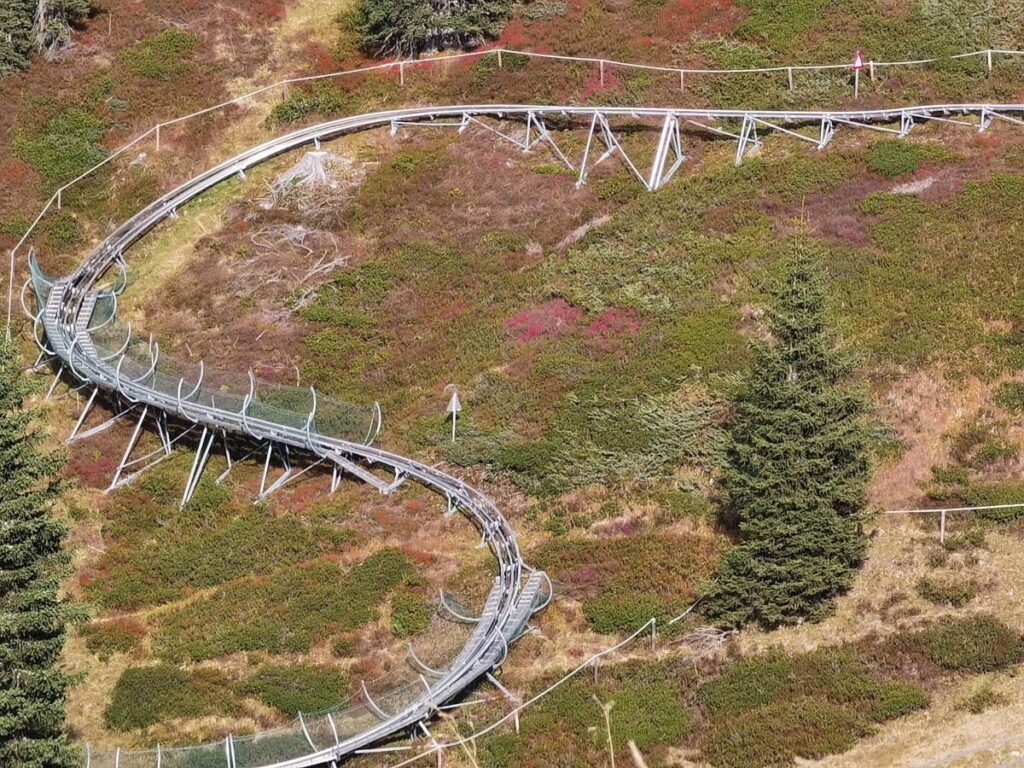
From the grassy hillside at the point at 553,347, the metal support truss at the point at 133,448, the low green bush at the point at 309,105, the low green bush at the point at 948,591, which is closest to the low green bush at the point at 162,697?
the grassy hillside at the point at 553,347

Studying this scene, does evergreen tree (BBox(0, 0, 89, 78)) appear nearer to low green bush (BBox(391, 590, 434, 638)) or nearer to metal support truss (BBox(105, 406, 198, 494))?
metal support truss (BBox(105, 406, 198, 494))

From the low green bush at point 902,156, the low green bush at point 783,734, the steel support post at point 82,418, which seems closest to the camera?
the low green bush at point 783,734

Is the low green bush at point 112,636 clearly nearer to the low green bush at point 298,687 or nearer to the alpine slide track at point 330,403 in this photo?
the low green bush at point 298,687

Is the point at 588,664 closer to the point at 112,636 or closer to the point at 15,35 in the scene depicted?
the point at 112,636

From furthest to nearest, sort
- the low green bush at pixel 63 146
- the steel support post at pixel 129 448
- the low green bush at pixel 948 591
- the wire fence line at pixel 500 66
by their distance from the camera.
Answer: the wire fence line at pixel 500 66
the low green bush at pixel 63 146
the steel support post at pixel 129 448
the low green bush at pixel 948 591

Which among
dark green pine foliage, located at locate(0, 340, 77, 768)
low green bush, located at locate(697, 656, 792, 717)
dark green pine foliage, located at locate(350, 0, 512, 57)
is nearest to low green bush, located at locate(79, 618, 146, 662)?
dark green pine foliage, located at locate(0, 340, 77, 768)

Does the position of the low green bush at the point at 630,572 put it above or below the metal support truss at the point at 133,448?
below

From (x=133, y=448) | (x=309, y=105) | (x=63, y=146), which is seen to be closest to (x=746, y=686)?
(x=133, y=448)
